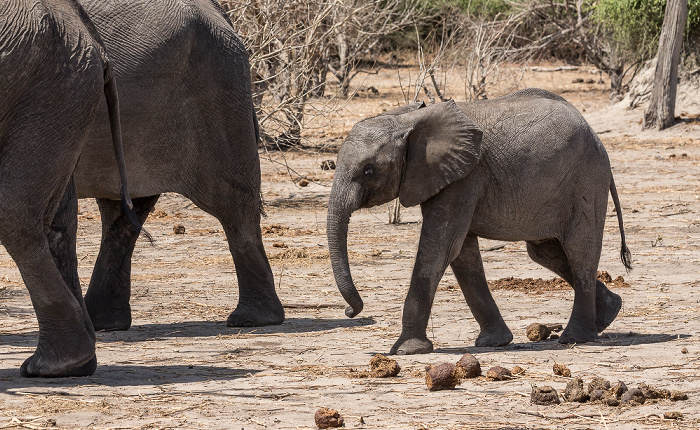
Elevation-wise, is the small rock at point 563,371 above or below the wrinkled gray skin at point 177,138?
below

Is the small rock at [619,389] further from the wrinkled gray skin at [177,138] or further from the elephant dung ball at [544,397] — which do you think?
the wrinkled gray skin at [177,138]

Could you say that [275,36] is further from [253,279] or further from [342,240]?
[342,240]

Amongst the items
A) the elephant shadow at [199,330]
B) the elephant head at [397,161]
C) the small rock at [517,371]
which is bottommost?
the elephant shadow at [199,330]

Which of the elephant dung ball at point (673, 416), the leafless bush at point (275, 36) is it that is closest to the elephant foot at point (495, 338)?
the elephant dung ball at point (673, 416)

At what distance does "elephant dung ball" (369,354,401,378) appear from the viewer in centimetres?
550

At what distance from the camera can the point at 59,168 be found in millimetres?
5352

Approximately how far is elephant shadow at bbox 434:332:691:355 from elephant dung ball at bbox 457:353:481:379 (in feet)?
2.22

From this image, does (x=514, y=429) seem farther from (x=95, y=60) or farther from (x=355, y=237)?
(x=355, y=237)

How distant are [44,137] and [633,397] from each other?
2732mm

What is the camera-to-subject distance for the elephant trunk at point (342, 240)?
19.5 feet

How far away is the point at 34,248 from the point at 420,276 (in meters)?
1.97

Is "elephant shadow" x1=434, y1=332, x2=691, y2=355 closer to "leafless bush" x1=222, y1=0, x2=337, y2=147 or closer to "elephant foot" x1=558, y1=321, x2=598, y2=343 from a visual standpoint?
"elephant foot" x1=558, y1=321, x2=598, y2=343

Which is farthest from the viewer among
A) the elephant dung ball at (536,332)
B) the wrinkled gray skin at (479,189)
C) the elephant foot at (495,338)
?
the elephant dung ball at (536,332)

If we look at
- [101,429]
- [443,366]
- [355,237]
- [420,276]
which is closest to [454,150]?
[420,276]
